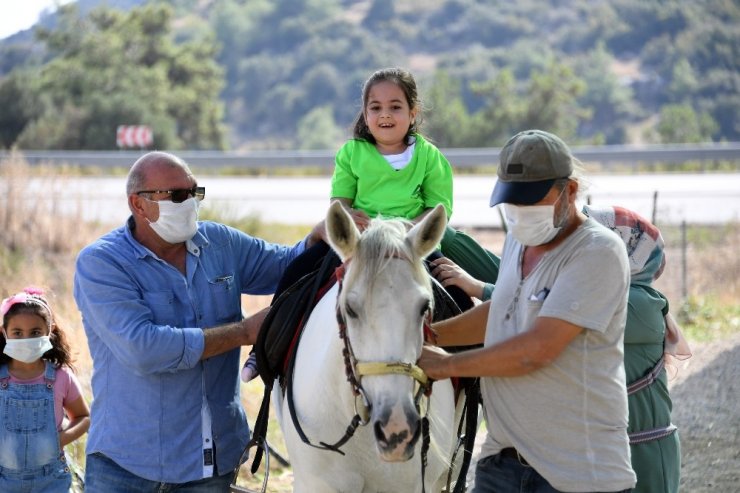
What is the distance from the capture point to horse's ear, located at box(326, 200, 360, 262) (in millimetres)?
3738

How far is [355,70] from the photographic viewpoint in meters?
80.1

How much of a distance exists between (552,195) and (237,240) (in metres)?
1.93

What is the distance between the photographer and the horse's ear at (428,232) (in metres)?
3.79

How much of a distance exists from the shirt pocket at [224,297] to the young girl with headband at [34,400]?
3.50 feet

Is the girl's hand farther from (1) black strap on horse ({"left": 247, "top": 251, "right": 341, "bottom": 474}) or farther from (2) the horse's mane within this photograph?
(2) the horse's mane

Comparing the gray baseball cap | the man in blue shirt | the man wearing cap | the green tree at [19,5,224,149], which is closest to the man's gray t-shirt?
the man wearing cap

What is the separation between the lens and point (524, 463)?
390 cm

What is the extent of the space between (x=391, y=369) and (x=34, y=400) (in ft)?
8.48

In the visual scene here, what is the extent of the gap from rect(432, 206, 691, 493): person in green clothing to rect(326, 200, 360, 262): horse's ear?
95 cm

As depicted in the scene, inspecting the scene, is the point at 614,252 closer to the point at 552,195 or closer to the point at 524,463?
the point at 552,195

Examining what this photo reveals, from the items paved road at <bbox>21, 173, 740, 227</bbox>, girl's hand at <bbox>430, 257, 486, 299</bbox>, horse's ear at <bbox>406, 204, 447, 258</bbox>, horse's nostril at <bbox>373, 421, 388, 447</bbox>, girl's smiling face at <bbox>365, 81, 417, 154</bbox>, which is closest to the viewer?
horse's nostril at <bbox>373, 421, 388, 447</bbox>

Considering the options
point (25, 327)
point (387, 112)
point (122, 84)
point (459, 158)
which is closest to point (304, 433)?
point (387, 112)

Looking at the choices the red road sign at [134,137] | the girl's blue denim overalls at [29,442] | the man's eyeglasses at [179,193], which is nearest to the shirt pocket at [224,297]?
the man's eyeglasses at [179,193]

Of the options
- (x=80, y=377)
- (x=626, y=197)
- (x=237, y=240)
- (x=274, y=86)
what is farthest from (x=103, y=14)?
(x=237, y=240)
